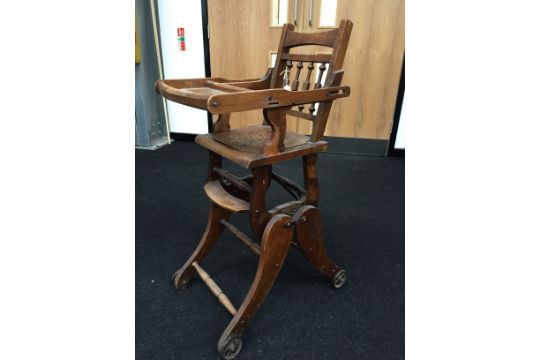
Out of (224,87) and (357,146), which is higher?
(224,87)

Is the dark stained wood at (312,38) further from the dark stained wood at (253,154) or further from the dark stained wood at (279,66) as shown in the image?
the dark stained wood at (253,154)

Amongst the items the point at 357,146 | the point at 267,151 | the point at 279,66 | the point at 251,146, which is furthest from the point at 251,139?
the point at 357,146

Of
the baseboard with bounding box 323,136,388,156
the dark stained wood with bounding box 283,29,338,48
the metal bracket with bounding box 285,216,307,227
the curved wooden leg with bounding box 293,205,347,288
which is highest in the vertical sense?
the dark stained wood with bounding box 283,29,338,48

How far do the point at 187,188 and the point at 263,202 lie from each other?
Answer: 1302mm

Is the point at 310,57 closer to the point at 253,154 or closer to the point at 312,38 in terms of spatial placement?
the point at 312,38

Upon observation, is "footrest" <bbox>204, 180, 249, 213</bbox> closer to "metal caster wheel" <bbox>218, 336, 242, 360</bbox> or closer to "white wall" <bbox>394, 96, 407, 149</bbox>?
"metal caster wheel" <bbox>218, 336, 242, 360</bbox>

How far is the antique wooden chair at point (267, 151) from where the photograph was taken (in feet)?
3.00

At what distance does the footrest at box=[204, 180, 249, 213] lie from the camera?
1.03m

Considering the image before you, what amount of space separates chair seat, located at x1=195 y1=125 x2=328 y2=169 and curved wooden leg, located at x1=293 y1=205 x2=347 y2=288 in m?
0.21

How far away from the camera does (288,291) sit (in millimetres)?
1324

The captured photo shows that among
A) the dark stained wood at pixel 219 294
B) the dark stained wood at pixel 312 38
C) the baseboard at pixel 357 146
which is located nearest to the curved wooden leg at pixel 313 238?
the dark stained wood at pixel 219 294

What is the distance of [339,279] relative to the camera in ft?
4.38

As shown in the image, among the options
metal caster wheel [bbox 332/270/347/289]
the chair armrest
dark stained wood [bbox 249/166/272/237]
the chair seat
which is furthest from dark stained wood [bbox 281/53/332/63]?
metal caster wheel [bbox 332/270/347/289]

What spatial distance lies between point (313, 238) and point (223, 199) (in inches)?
14.6
